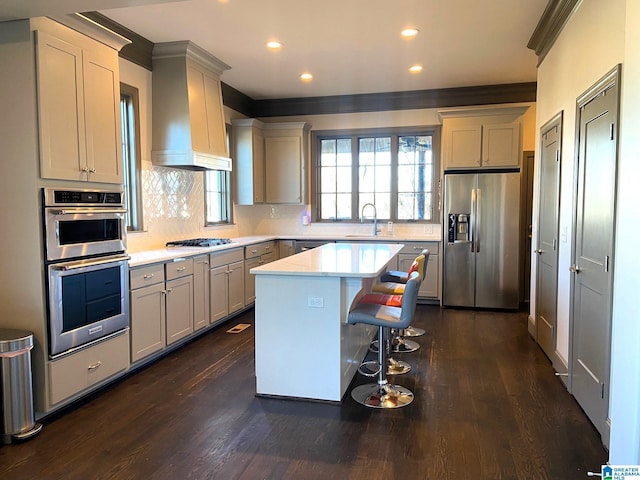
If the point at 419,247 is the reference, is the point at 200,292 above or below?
below

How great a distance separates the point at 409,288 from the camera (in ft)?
9.26

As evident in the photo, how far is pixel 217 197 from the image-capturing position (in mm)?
6043

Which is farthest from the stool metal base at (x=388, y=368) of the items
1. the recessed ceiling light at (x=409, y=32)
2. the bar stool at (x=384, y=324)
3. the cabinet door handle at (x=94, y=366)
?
the recessed ceiling light at (x=409, y=32)

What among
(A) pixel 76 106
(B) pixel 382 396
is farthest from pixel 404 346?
(A) pixel 76 106

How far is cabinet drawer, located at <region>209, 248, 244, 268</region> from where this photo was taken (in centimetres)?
466

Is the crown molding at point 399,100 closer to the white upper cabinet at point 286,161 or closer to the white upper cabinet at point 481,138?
the white upper cabinet at point 286,161

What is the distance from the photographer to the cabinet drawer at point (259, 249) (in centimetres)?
552

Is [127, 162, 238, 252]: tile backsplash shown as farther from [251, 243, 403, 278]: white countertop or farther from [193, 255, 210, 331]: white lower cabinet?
[251, 243, 403, 278]: white countertop

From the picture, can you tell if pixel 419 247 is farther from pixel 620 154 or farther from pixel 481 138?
pixel 620 154

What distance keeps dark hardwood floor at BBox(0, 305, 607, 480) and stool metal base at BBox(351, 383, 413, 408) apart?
70 millimetres

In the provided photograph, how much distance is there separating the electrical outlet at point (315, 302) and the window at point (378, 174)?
12.7 ft

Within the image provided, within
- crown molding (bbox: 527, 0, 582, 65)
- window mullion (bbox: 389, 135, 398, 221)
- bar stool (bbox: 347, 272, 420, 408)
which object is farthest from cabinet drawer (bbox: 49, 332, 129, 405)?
window mullion (bbox: 389, 135, 398, 221)

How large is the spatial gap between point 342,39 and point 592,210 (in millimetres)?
2793

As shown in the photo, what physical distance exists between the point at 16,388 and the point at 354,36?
12.7 feet
